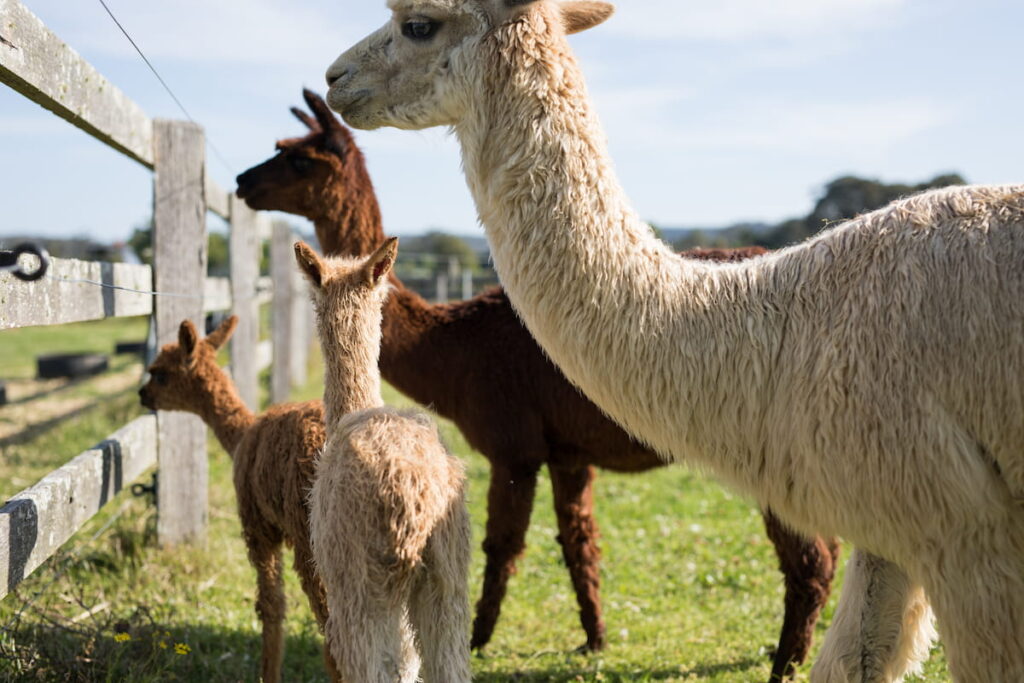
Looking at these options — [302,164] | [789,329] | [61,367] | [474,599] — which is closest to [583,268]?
[789,329]

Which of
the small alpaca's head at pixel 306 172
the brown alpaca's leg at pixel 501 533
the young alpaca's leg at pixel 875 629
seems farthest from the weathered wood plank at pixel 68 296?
the young alpaca's leg at pixel 875 629

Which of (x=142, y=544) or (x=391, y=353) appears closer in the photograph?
(x=391, y=353)

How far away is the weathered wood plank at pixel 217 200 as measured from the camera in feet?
17.3

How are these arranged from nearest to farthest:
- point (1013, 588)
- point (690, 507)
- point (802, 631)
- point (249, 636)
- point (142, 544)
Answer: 1. point (1013, 588)
2. point (802, 631)
3. point (249, 636)
4. point (142, 544)
5. point (690, 507)

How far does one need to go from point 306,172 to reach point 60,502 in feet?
6.94

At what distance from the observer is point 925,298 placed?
2.41 meters

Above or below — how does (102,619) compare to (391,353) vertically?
below

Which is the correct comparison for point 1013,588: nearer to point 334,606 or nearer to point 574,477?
point 334,606

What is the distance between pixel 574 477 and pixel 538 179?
214 centimetres

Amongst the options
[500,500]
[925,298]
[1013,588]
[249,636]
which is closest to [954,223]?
[925,298]

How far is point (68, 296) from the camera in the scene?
3158 mm

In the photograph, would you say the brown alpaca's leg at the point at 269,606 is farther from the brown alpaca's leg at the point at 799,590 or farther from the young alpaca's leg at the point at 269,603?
the brown alpaca's leg at the point at 799,590

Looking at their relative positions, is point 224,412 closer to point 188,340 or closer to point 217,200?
point 188,340

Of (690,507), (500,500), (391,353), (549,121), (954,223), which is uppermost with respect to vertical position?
(549,121)
